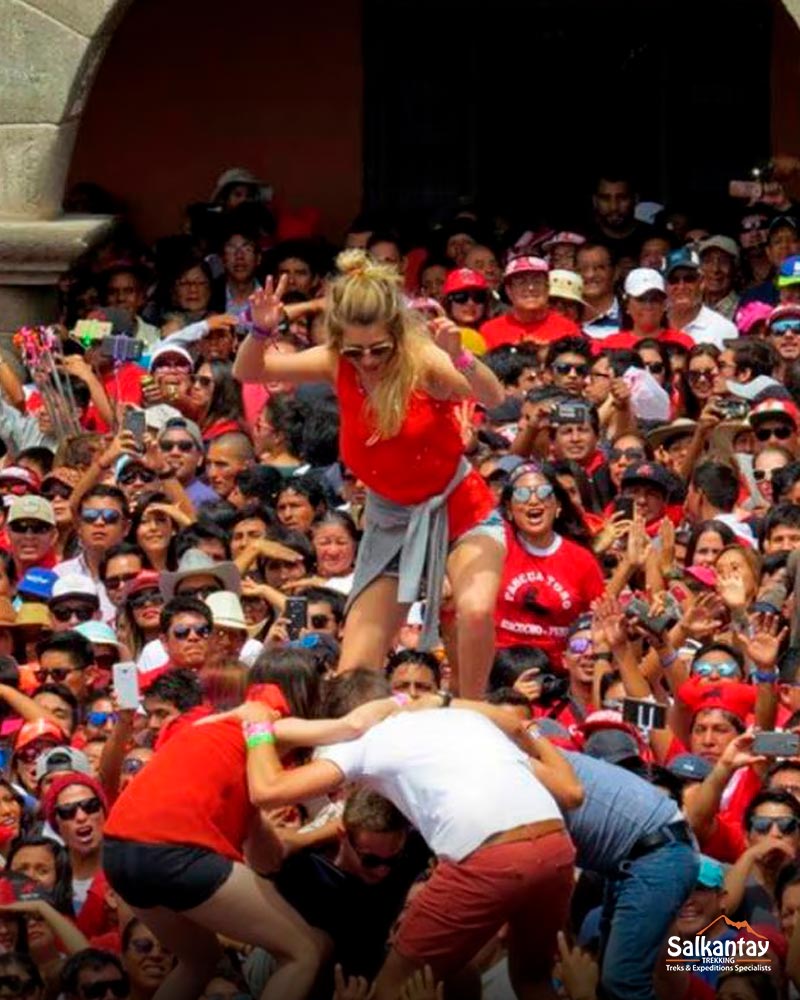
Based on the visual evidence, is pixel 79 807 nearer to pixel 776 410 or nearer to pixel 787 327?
pixel 776 410

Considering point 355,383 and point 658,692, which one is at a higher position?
point 355,383

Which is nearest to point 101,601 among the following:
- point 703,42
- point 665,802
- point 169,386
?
point 169,386

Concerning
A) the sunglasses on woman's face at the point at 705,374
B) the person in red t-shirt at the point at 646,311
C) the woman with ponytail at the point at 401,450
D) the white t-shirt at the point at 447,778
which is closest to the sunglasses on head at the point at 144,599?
the woman with ponytail at the point at 401,450

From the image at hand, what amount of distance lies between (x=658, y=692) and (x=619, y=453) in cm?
234

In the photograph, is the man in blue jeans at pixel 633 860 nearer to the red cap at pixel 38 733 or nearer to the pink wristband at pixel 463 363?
the pink wristband at pixel 463 363

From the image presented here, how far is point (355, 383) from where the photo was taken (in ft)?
47.4

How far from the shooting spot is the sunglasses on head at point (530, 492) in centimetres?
1738

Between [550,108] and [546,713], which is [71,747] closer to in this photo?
[546,713]

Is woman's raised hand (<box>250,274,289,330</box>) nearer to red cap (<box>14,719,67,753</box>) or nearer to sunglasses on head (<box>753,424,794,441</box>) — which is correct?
red cap (<box>14,719,67,753</box>)

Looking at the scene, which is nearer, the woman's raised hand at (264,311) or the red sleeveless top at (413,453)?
the red sleeveless top at (413,453)

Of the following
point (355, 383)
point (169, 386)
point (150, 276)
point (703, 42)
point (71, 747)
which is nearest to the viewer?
point (355, 383)

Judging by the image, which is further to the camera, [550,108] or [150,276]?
[550,108]

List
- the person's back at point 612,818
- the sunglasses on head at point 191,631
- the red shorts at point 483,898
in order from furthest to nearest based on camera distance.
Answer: the sunglasses on head at point 191,631
the person's back at point 612,818
the red shorts at point 483,898

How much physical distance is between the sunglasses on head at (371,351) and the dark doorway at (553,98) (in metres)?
8.94
